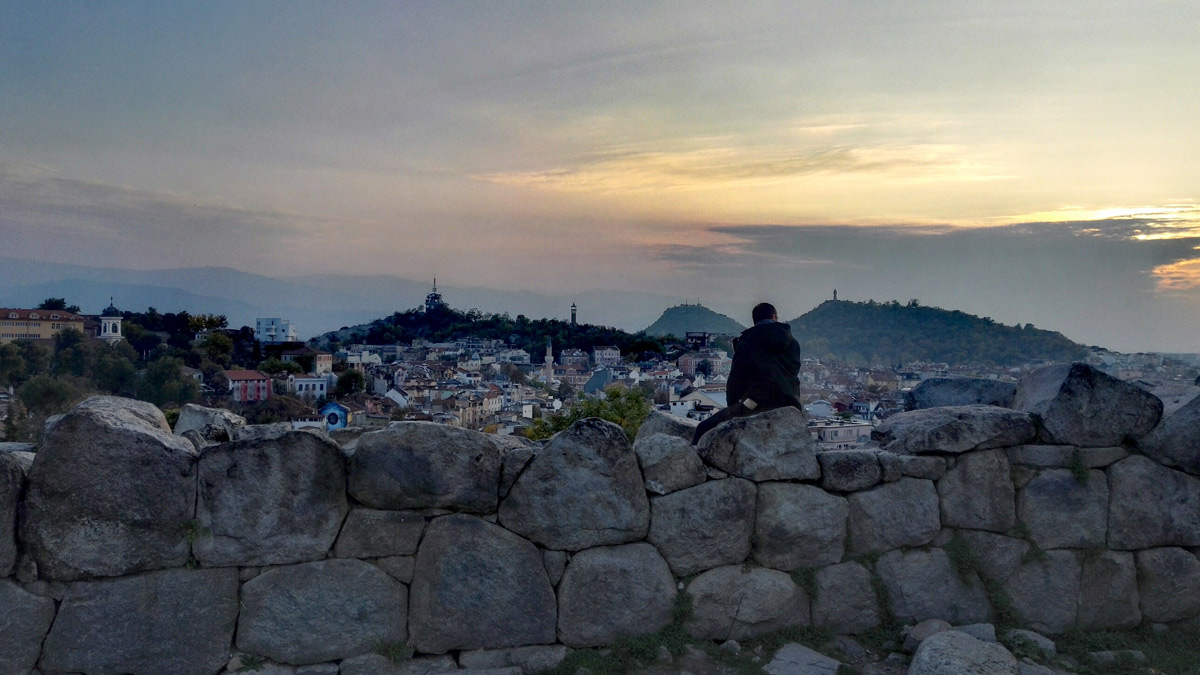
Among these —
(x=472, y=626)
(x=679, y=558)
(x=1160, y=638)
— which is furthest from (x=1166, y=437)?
(x=472, y=626)

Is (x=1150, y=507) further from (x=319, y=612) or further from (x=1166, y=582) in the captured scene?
(x=319, y=612)

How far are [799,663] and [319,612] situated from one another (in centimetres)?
275

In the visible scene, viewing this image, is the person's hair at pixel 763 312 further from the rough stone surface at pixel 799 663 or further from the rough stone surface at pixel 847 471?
the rough stone surface at pixel 799 663

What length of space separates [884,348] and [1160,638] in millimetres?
44135

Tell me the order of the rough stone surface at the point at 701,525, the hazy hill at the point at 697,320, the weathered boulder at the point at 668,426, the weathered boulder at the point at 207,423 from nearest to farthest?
the rough stone surface at the point at 701,525
the weathered boulder at the point at 207,423
the weathered boulder at the point at 668,426
the hazy hill at the point at 697,320

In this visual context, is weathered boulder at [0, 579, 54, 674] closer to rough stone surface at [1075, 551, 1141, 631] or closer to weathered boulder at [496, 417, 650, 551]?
weathered boulder at [496, 417, 650, 551]

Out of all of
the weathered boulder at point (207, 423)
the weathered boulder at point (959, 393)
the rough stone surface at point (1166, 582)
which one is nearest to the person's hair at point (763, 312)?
the weathered boulder at point (959, 393)

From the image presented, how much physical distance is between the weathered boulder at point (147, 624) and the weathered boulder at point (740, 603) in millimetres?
2630

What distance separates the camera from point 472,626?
4.62 meters

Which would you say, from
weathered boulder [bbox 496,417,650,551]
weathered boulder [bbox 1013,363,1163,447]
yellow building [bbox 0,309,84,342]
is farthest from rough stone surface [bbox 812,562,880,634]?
yellow building [bbox 0,309,84,342]

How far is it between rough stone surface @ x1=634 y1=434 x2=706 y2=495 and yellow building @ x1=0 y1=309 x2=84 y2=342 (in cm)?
5040

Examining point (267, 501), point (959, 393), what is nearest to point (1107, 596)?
point (959, 393)

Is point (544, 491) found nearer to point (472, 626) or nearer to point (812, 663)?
point (472, 626)

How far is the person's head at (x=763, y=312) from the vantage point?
6.25m
